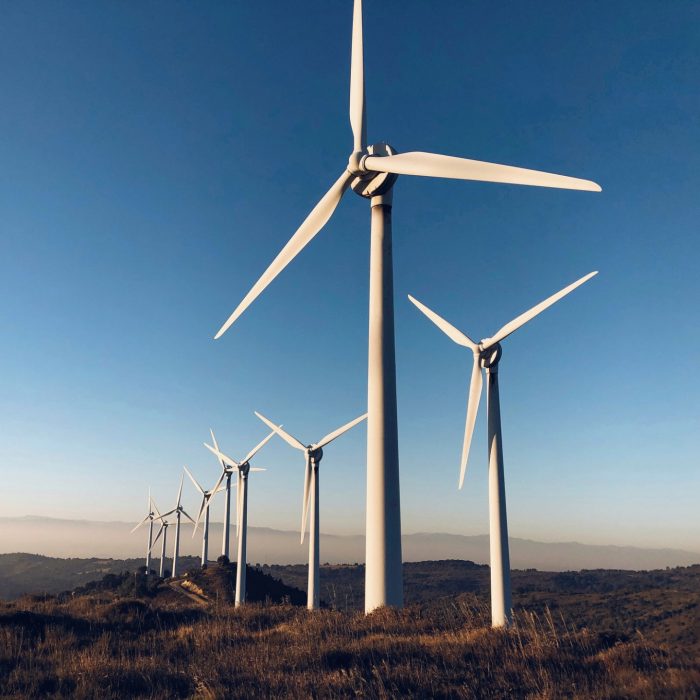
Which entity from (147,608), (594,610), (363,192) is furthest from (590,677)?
(594,610)

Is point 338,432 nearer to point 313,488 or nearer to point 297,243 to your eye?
point 313,488

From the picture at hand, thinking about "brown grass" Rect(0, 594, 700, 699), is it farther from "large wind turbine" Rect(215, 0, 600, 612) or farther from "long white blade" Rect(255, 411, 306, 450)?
"long white blade" Rect(255, 411, 306, 450)

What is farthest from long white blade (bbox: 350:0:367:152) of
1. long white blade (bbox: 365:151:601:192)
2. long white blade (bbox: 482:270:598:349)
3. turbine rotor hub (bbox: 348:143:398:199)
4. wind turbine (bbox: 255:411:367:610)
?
wind turbine (bbox: 255:411:367:610)

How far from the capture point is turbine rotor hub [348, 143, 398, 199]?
1065 inches

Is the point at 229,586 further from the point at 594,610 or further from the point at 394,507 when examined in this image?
the point at 394,507

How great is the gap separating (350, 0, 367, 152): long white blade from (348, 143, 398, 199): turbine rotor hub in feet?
12.4

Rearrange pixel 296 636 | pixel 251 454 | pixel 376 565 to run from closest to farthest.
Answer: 1. pixel 296 636
2. pixel 376 565
3. pixel 251 454

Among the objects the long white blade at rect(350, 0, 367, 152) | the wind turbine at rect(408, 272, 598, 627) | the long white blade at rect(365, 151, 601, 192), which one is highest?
the long white blade at rect(350, 0, 367, 152)

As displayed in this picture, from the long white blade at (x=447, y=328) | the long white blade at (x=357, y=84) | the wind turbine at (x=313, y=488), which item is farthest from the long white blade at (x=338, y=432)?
the long white blade at (x=357, y=84)

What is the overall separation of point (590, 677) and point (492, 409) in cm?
2516

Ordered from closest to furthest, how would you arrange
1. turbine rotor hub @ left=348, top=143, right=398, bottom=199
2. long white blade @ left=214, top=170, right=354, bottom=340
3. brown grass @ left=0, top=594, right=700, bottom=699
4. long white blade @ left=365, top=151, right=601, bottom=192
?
brown grass @ left=0, top=594, right=700, bottom=699
long white blade @ left=365, top=151, right=601, bottom=192
turbine rotor hub @ left=348, top=143, right=398, bottom=199
long white blade @ left=214, top=170, right=354, bottom=340

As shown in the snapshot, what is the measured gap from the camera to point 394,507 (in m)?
22.8

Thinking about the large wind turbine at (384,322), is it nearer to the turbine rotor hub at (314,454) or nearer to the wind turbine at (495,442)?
the wind turbine at (495,442)

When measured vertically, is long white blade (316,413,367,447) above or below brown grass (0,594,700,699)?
above
